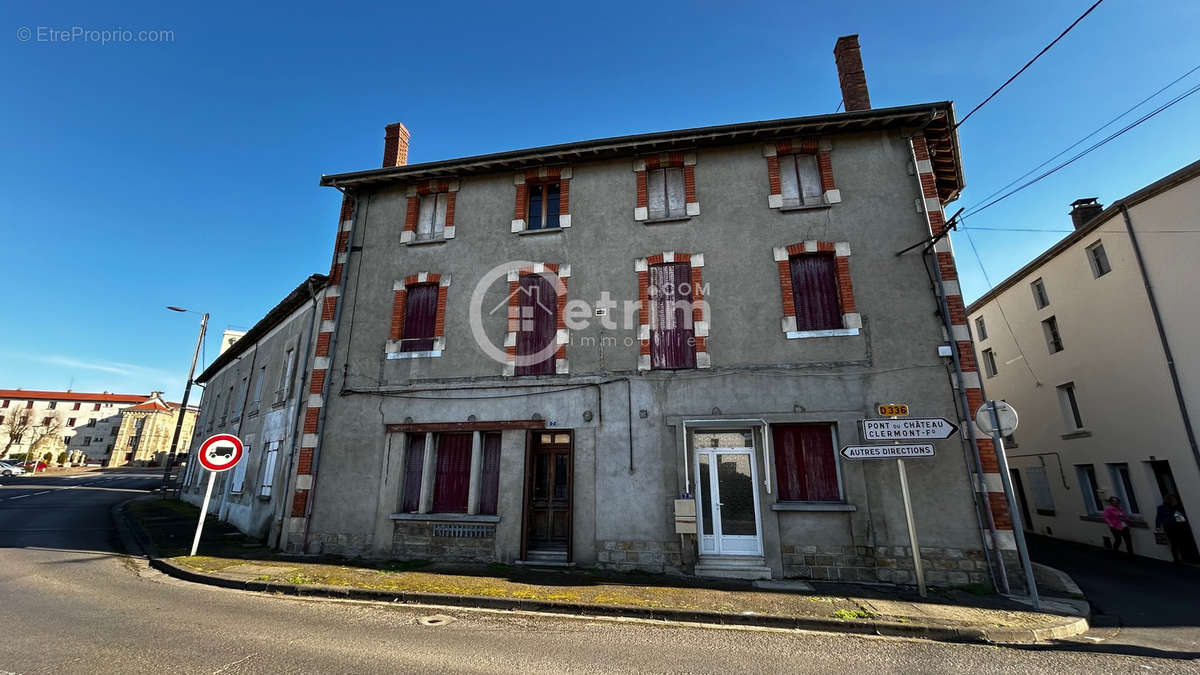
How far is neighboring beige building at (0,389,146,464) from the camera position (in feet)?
246

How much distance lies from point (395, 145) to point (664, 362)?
1076 cm

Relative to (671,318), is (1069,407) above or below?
below

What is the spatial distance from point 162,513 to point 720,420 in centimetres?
2210

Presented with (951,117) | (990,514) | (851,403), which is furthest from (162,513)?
(951,117)

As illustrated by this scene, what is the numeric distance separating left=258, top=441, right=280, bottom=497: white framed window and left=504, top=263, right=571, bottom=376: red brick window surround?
25.9ft

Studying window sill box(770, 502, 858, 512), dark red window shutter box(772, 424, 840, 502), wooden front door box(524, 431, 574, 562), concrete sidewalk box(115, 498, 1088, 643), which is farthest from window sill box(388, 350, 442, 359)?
window sill box(770, 502, 858, 512)

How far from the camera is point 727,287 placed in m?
11.2

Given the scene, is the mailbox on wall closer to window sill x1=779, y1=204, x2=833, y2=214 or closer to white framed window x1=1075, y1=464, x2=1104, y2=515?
window sill x1=779, y1=204, x2=833, y2=214

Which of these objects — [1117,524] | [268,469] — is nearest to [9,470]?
[268,469]

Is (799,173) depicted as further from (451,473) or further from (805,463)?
(451,473)

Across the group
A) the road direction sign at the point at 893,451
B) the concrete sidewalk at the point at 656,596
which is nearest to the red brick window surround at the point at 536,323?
the concrete sidewalk at the point at 656,596

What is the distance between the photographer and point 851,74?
41.7ft

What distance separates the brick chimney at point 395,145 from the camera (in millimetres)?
15039

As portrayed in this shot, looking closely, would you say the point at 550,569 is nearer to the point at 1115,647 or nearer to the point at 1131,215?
the point at 1115,647
